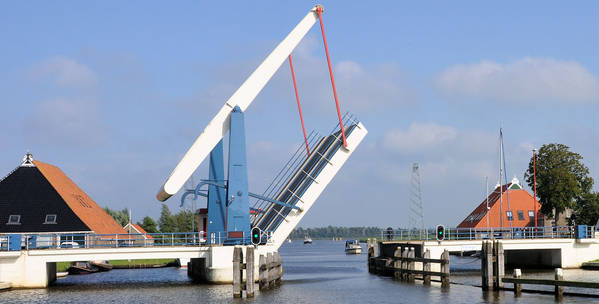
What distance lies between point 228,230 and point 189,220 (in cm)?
6686

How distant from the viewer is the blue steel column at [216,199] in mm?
29984

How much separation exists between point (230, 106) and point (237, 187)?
3188 mm

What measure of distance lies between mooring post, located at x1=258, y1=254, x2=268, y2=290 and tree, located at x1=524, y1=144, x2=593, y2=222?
26209 millimetres

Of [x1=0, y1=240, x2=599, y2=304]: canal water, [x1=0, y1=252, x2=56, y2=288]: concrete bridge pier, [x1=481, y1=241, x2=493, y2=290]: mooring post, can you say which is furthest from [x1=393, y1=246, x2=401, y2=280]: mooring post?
[x1=0, y1=252, x2=56, y2=288]: concrete bridge pier

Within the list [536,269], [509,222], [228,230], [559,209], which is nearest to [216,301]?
[228,230]

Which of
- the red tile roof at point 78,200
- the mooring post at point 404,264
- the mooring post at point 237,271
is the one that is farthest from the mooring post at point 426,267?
the red tile roof at point 78,200

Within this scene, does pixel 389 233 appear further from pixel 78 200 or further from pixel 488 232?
pixel 78 200

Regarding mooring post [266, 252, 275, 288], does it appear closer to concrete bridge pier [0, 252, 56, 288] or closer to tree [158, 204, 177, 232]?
concrete bridge pier [0, 252, 56, 288]

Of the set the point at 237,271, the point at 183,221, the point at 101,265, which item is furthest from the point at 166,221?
the point at 237,271

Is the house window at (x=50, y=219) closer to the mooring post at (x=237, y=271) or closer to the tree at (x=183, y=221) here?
the mooring post at (x=237, y=271)

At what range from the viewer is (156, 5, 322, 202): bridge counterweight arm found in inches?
1118

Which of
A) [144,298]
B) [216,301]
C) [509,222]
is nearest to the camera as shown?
[216,301]

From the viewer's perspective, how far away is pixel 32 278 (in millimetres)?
27703

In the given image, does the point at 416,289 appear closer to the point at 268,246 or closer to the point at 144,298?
the point at 268,246
